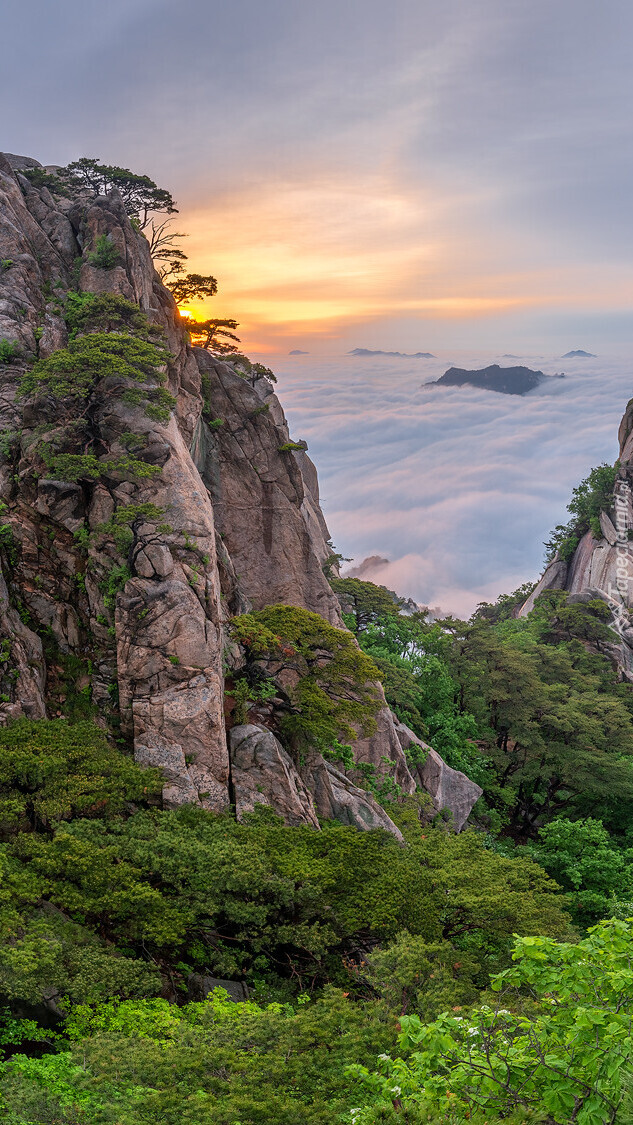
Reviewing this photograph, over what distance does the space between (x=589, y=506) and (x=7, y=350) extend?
50.6 metres

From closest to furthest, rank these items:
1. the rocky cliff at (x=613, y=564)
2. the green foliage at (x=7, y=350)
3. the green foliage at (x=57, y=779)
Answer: the green foliage at (x=57, y=779)
the green foliage at (x=7, y=350)
the rocky cliff at (x=613, y=564)

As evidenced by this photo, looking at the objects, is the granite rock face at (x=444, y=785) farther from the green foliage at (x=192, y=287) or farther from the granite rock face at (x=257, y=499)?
the green foliage at (x=192, y=287)

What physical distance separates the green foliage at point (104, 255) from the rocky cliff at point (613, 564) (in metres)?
38.5

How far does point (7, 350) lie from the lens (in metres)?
26.6

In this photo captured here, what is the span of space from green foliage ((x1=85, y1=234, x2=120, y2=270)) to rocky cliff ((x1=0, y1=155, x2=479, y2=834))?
93 mm

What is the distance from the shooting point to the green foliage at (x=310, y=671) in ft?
80.2

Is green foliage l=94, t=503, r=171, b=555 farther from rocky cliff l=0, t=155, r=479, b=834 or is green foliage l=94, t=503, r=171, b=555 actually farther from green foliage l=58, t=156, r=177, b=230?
green foliage l=58, t=156, r=177, b=230

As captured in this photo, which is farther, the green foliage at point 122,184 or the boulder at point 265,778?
the green foliage at point 122,184

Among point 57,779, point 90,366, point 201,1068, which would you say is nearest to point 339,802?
point 57,779

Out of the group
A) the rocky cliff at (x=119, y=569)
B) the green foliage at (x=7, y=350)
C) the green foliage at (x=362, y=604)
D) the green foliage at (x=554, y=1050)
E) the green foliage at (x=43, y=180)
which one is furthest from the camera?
the green foliage at (x=362, y=604)

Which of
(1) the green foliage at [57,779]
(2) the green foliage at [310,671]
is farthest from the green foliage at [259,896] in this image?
(2) the green foliage at [310,671]

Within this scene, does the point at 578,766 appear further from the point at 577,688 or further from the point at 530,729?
the point at 577,688

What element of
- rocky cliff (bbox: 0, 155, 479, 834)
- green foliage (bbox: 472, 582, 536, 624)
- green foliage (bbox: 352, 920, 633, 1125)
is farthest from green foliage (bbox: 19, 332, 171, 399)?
green foliage (bbox: 472, 582, 536, 624)

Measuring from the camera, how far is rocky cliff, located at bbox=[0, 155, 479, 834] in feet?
69.8
